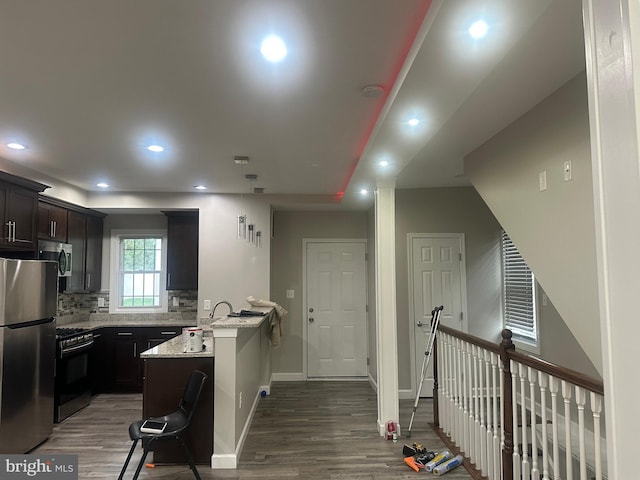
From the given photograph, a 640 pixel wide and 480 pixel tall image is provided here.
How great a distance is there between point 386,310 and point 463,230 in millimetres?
1879

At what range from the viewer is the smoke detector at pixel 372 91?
230cm

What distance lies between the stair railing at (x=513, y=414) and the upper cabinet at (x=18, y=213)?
4.16m

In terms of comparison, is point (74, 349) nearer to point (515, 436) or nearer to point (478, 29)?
point (515, 436)

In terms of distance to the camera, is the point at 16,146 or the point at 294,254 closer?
the point at 16,146

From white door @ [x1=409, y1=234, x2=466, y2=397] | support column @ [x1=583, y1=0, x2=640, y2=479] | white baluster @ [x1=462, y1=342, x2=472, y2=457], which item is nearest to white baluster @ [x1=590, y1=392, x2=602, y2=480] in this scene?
support column @ [x1=583, y1=0, x2=640, y2=479]

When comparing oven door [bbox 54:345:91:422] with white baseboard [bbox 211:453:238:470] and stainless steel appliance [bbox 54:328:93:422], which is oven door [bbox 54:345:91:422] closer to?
stainless steel appliance [bbox 54:328:93:422]

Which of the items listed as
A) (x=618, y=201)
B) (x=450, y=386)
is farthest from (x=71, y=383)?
(x=618, y=201)

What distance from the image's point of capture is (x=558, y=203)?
2363 millimetres

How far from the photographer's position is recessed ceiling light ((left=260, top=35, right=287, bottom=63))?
1820mm

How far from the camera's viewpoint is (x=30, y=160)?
376 cm

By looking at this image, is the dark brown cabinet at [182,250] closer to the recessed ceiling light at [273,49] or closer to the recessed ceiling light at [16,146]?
the recessed ceiling light at [16,146]

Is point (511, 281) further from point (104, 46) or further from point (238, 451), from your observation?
point (104, 46)

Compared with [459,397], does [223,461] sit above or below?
below

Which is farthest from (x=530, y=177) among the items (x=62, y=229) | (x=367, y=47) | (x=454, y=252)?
(x=62, y=229)
